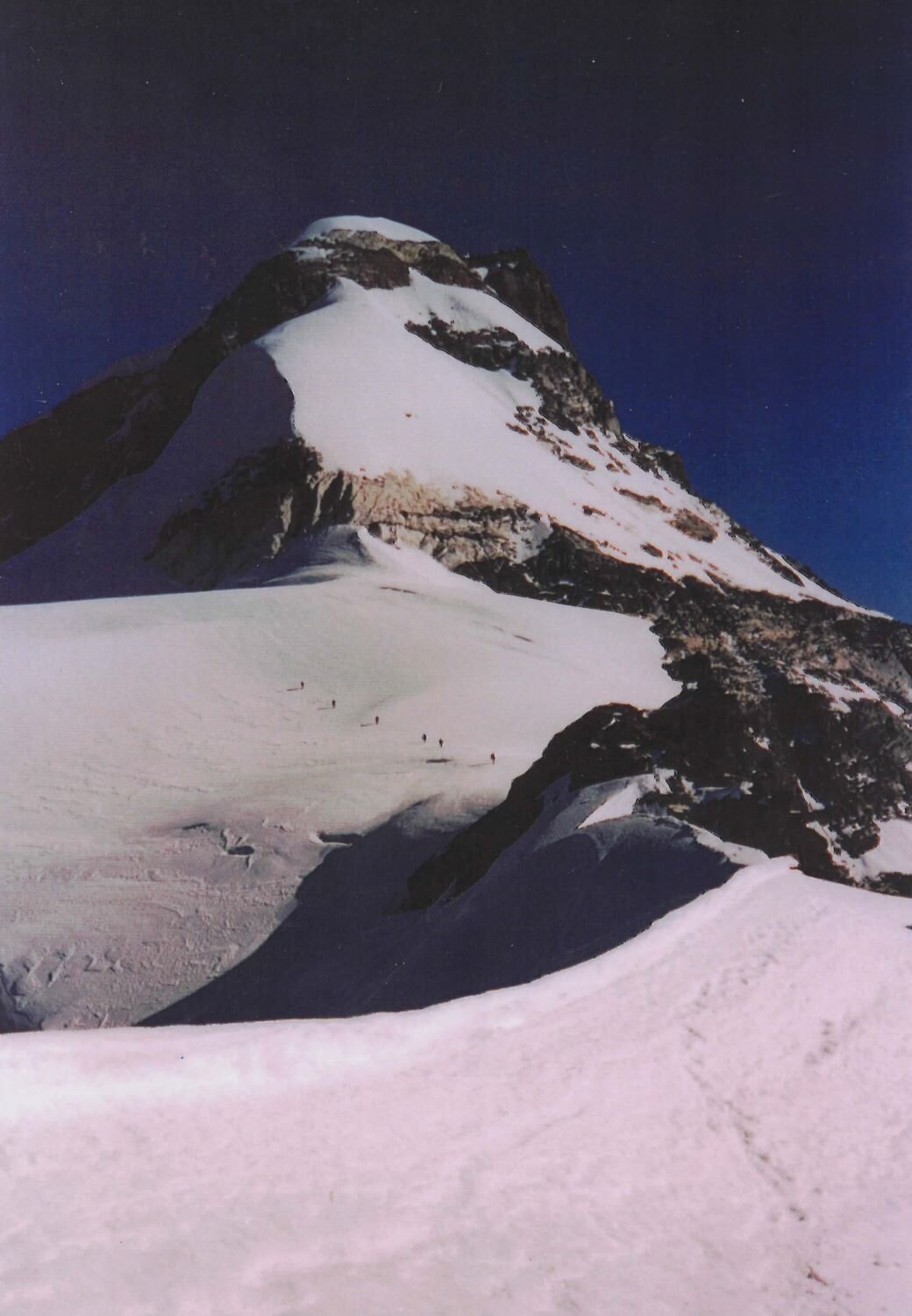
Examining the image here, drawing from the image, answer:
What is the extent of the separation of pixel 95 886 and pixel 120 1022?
2.25 metres

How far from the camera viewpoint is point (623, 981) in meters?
3.04

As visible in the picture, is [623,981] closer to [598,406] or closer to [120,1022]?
[120,1022]

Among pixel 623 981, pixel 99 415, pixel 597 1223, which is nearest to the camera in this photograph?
pixel 597 1223

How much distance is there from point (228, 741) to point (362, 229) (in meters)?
45.2

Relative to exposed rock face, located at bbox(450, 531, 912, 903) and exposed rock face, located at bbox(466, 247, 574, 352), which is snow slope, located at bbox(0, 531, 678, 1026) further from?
exposed rock face, located at bbox(466, 247, 574, 352)

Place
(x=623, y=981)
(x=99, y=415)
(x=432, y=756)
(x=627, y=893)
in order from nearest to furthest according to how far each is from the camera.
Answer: (x=623, y=981) < (x=627, y=893) < (x=432, y=756) < (x=99, y=415)

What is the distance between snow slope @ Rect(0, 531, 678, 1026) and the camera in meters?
8.39

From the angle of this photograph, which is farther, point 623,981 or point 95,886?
point 95,886

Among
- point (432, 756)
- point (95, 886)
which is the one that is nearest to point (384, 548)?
point (432, 756)

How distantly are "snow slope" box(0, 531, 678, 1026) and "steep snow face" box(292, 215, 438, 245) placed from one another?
34.0 metres

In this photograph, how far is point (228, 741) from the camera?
13875mm

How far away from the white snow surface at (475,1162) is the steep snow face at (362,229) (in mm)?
53378

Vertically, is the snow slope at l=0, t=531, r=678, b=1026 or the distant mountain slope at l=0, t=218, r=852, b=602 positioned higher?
the distant mountain slope at l=0, t=218, r=852, b=602

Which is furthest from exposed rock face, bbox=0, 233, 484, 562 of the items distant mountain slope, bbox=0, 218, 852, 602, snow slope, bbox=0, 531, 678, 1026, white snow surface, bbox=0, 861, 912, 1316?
white snow surface, bbox=0, 861, 912, 1316
